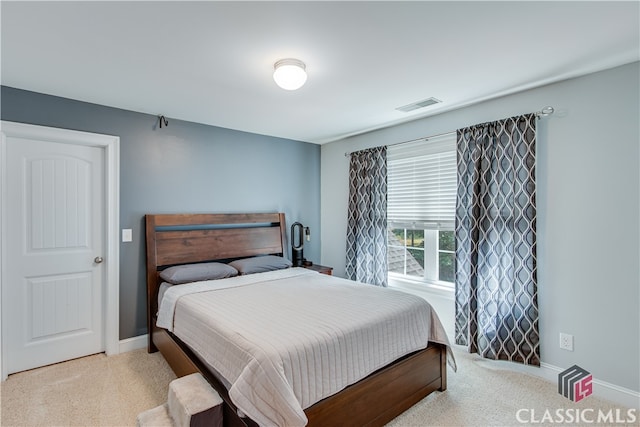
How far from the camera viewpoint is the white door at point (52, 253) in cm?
260

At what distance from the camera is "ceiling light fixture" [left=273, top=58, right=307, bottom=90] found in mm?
2057

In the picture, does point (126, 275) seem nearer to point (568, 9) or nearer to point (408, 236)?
point (408, 236)

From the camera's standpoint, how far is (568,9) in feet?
5.21

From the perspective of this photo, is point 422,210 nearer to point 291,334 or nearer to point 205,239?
point 291,334

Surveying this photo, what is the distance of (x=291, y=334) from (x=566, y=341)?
2182mm

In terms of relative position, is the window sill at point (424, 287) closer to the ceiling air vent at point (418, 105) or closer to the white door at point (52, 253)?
the ceiling air vent at point (418, 105)

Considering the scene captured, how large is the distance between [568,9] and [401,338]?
205 cm

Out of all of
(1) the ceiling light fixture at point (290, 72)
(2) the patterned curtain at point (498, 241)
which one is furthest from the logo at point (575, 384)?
(1) the ceiling light fixture at point (290, 72)

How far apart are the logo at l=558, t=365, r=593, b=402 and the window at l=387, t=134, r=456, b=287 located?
1.10 meters

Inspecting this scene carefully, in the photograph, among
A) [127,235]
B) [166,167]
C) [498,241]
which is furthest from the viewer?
[166,167]

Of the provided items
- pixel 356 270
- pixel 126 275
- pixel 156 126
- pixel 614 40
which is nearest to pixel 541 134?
pixel 614 40

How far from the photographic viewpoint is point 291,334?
1743mm

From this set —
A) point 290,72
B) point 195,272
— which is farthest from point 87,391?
point 290,72

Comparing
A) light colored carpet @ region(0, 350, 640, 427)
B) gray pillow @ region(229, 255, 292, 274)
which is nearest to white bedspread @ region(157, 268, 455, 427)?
light colored carpet @ region(0, 350, 640, 427)
